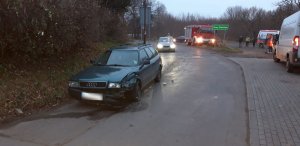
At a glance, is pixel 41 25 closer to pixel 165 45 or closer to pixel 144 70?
pixel 144 70

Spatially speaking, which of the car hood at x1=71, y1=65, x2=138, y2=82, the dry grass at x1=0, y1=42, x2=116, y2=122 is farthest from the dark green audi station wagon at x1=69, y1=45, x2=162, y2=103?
the dry grass at x1=0, y1=42, x2=116, y2=122

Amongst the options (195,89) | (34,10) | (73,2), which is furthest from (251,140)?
(73,2)

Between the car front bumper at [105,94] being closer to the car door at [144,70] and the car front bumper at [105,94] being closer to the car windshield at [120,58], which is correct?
the car door at [144,70]

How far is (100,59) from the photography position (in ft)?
37.3

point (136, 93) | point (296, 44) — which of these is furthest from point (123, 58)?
point (296, 44)

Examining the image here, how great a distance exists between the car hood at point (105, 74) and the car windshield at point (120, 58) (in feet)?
1.52

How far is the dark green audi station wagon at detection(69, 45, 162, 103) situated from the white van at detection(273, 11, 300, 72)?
23.7ft

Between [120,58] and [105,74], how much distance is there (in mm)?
1615

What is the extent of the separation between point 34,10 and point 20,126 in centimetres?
367

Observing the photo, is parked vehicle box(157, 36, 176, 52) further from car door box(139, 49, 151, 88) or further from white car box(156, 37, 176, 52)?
car door box(139, 49, 151, 88)

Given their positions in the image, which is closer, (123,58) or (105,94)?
(105,94)

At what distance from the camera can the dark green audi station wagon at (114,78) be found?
9117 mm

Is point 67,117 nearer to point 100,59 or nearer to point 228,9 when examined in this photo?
point 100,59

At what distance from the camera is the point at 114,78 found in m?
9.30
